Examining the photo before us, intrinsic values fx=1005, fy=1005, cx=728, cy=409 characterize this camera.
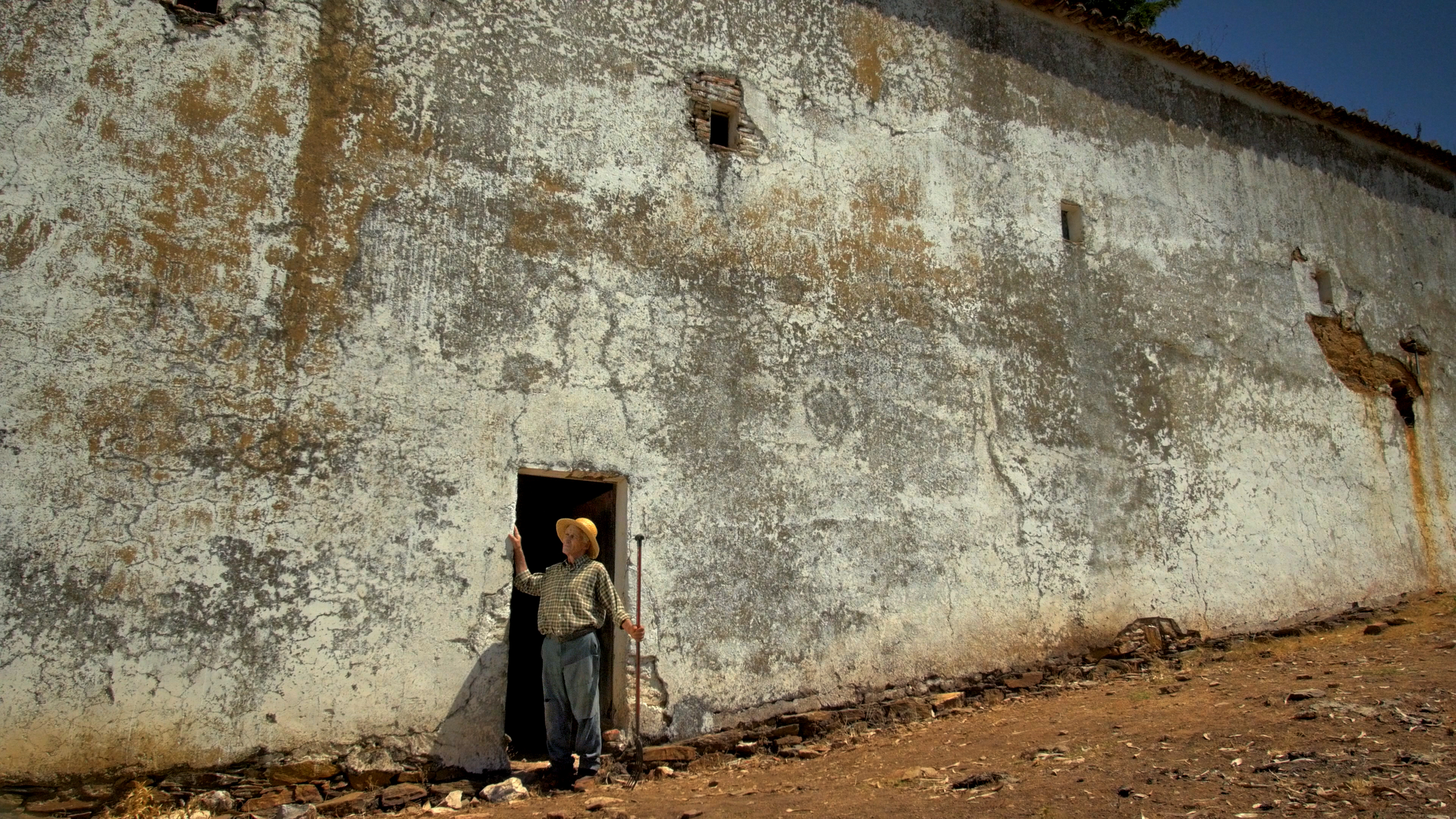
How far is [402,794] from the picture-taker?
16.7ft

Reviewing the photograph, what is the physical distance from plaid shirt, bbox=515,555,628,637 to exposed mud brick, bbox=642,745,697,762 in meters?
0.81

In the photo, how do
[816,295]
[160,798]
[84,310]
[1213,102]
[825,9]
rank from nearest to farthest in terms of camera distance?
[160,798], [84,310], [816,295], [825,9], [1213,102]

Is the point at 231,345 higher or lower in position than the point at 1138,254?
lower

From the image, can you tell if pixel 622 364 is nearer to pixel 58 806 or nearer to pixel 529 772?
pixel 529 772

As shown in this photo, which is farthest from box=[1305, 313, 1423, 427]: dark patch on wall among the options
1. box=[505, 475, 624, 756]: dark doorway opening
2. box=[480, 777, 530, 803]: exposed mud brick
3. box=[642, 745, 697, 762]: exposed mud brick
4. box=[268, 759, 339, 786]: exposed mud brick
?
box=[268, 759, 339, 786]: exposed mud brick

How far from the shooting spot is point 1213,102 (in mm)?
9469

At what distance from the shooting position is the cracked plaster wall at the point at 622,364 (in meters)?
4.98

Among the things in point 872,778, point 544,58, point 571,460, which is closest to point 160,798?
point 571,460

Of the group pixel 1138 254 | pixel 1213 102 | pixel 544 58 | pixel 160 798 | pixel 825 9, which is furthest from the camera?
pixel 1213 102

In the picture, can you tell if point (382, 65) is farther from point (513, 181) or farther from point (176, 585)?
point (176, 585)

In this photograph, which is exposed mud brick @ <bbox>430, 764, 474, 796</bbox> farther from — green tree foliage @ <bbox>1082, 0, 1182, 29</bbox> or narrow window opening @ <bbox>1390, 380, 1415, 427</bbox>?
green tree foliage @ <bbox>1082, 0, 1182, 29</bbox>

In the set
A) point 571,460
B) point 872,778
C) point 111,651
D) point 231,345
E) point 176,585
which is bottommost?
point 872,778

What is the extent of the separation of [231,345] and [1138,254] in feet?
22.9

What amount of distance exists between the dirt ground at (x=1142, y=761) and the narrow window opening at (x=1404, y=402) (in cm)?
352
